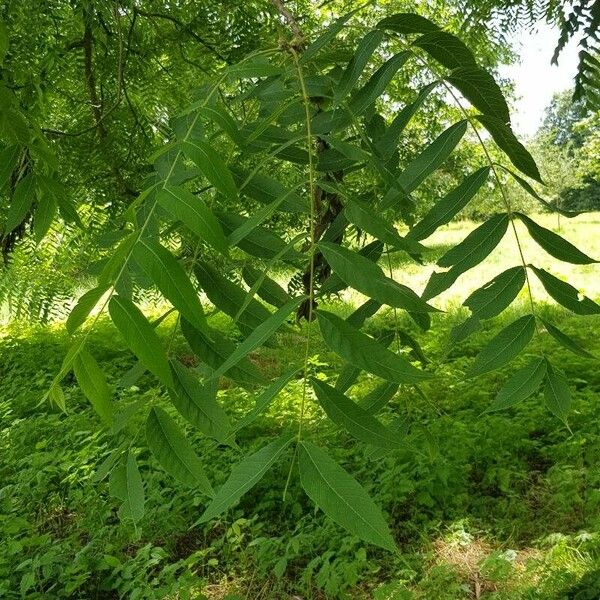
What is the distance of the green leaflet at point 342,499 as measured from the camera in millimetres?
559

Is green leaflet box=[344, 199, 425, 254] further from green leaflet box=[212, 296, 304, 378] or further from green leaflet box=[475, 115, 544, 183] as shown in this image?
green leaflet box=[475, 115, 544, 183]

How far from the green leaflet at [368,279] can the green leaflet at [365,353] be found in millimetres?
49

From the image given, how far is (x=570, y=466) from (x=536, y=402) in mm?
978

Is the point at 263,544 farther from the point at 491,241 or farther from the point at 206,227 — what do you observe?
the point at 206,227

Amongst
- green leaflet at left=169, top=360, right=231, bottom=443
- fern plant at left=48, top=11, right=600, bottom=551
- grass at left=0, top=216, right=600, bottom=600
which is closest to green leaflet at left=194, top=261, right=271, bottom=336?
fern plant at left=48, top=11, right=600, bottom=551

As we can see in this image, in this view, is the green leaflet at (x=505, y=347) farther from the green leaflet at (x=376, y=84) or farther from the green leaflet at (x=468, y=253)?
the green leaflet at (x=376, y=84)

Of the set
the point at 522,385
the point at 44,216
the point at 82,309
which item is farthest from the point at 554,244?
the point at 44,216

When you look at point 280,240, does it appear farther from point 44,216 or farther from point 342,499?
point 44,216

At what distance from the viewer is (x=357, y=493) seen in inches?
22.9

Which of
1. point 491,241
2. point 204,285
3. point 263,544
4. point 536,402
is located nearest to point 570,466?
point 536,402

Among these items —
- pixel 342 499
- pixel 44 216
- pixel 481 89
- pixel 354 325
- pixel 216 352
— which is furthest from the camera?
pixel 44 216

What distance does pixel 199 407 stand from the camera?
30.5 inches

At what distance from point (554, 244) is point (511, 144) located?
16cm

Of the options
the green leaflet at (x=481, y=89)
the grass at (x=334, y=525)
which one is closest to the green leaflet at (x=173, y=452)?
the green leaflet at (x=481, y=89)
